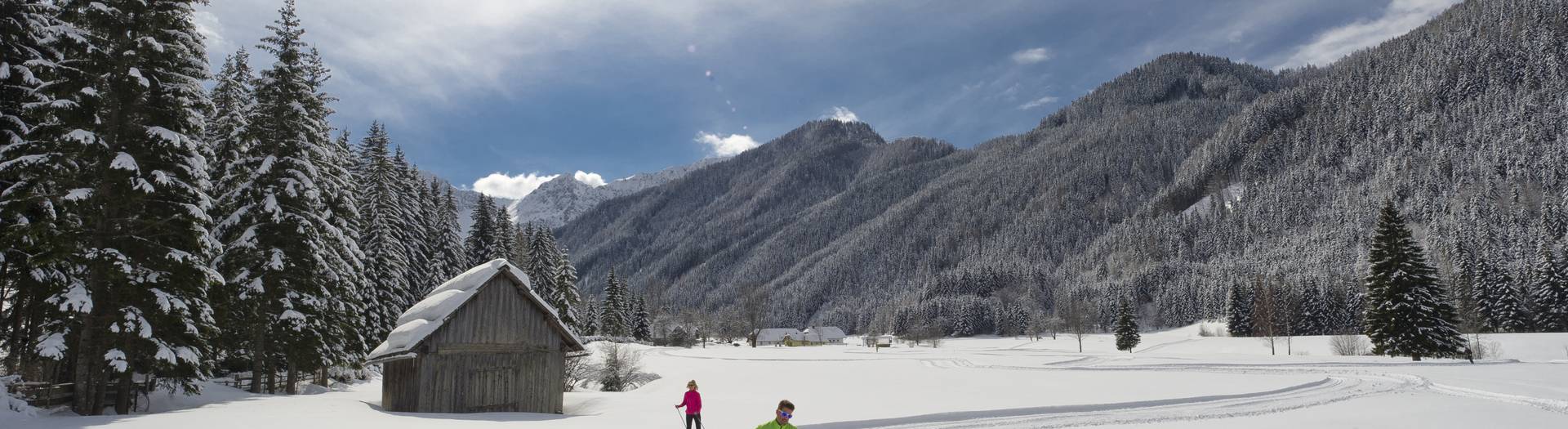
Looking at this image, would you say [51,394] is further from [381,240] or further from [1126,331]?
[1126,331]

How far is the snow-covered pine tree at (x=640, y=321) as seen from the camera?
104 meters

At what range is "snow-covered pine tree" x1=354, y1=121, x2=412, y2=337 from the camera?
114ft

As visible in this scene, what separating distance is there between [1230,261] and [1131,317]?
112m

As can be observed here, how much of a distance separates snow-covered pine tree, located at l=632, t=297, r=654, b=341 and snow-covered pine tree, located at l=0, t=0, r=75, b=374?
278 feet

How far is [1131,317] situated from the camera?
8244 centimetres

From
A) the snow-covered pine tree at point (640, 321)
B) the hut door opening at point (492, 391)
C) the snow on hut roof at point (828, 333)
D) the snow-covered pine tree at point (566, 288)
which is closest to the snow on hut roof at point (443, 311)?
the hut door opening at point (492, 391)

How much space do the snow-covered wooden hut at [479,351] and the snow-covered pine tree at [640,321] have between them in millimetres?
80386

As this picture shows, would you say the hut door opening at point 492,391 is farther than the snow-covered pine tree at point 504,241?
No

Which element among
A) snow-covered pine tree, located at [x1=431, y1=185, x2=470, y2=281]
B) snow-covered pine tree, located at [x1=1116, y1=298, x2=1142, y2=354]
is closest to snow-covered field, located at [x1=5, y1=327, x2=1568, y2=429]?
snow-covered pine tree, located at [x1=431, y1=185, x2=470, y2=281]

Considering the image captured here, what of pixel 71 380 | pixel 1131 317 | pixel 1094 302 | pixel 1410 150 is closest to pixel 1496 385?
pixel 71 380

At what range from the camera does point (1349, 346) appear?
5394 centimetres

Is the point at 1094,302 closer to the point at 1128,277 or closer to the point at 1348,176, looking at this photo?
the point at 1128,277

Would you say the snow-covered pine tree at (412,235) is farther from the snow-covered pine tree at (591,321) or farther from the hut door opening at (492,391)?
the snow-covered pine tree at (591,321)

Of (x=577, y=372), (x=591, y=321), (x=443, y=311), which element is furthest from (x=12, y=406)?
(x=591, y=321)
